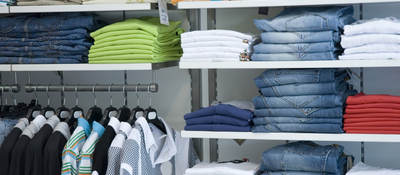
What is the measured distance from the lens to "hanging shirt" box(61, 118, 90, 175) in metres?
2.92

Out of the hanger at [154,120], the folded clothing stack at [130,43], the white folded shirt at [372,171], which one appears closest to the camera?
the white folded shirt at [372,171]

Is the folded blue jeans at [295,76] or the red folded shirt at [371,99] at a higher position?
the folded blue jeans at [295,76]

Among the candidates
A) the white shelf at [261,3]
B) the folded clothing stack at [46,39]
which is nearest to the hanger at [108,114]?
the folded clothing stack at [46,39]

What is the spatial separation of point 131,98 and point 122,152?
0.79 meters

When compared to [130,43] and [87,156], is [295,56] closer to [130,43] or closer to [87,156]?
[130,43]

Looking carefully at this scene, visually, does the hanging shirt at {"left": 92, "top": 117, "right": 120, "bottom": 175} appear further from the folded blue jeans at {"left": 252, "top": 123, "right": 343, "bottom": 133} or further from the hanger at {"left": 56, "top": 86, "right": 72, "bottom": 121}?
the folded blue jeans at {"left": 252, "top": 123, "right": 343, "bottom": 133}

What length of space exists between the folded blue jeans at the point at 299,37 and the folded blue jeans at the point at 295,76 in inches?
5.9

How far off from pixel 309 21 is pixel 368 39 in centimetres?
28

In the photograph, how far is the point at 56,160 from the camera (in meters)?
2.96

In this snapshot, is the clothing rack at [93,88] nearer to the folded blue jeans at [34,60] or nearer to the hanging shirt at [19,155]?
the folded blue jeans at [34,60]

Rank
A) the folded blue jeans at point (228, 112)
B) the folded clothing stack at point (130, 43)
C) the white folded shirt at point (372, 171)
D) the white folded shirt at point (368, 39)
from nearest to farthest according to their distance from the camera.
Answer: the white folded shirt at point (368, 39), the white folded shirt at point (372, 171), the folded blue jeans at point (228, 112), the folded clothing stack at point (130, 43)

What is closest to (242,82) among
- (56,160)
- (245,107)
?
(245,107)

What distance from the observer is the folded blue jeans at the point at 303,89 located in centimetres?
283

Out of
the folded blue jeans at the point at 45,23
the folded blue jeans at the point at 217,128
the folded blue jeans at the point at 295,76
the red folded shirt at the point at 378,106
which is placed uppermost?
the folded blue jeans at the point at 45,23
